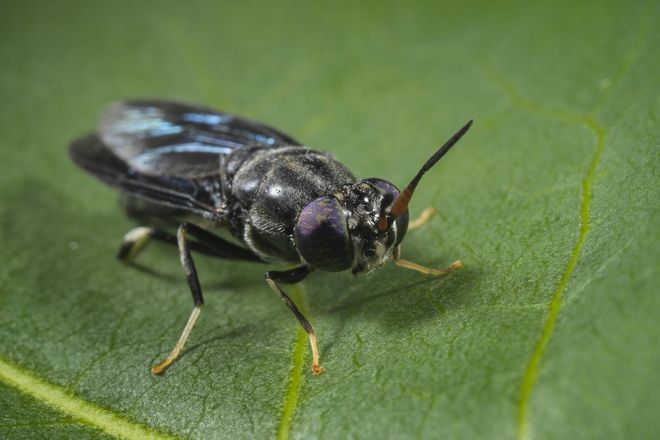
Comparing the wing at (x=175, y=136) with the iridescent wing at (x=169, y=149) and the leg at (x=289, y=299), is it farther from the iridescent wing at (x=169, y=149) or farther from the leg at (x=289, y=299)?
the leg at (x=289, y=299)

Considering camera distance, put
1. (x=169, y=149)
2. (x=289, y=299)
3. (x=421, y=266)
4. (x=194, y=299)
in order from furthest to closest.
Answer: (x=169, y=149) → (x=194, y=299) → (x=421, y=266) → (x=289, y=299)

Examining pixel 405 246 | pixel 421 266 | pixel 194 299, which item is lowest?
pixel 194 299

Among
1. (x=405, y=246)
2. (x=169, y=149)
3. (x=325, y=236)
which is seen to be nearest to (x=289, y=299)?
(x=325, y=236)

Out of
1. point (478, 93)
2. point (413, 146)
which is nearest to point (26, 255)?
point (413, 146)

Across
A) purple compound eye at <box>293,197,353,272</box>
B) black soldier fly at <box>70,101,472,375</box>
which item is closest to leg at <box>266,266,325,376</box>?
black soldier fly at <box>70,101,472,375</box>

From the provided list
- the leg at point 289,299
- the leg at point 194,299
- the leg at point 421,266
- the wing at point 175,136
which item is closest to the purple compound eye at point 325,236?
the leg at point 289,299

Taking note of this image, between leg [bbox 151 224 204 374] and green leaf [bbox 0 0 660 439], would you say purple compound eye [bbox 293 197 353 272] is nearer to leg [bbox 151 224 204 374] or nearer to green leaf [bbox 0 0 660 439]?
green leaf [bbox 0 0 660 439]

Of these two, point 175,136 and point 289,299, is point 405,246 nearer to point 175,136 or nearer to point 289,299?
point 289,299
